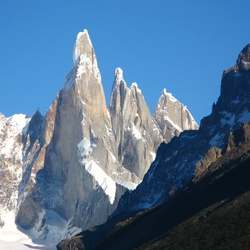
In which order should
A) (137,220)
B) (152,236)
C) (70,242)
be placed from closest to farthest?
(152,236) < (137,220) < (70,242)

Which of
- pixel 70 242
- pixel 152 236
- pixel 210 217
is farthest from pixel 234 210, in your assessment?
pixel 70 242

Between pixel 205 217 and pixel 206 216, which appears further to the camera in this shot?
pixel 206 216

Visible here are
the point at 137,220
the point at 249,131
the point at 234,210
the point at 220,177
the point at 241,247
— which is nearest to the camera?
the point at 241,247

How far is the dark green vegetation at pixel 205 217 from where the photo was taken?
308 ft

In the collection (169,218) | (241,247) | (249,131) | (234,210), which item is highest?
(249,131)

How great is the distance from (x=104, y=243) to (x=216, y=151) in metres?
34.9

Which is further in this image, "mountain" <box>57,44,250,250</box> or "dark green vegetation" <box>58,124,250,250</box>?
"mountain" <box>57,44,250,250</box>

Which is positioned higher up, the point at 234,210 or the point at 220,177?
the point at 220,177

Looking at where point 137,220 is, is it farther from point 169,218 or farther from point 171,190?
point 171,190

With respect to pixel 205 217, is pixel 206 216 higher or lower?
higher

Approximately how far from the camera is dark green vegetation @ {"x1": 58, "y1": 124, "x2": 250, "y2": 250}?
308ft

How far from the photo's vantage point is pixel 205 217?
10488 centimetres

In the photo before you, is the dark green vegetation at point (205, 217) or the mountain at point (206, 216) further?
the mountain at point (206, 216)

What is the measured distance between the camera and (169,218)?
410 feet
